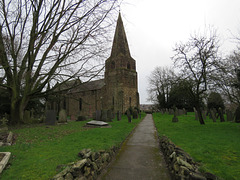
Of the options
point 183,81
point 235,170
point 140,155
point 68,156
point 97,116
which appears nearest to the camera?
point 235,170

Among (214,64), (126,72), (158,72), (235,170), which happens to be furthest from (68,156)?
(158,72)

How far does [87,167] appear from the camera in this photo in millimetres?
3221

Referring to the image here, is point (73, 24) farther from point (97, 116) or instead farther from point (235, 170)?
point (235, 170)

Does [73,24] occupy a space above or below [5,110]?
above

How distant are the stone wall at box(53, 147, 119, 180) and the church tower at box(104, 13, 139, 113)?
76.5ft

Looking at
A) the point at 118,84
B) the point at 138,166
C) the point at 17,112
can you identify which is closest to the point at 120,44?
the point at 118,84

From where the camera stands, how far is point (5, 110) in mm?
19625

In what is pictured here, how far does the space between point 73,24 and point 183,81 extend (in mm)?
8946

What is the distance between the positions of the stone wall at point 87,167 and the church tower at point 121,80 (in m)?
23.3

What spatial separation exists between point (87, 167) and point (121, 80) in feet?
82.8

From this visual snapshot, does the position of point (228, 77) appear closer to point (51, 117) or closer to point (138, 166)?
point (138, 166)

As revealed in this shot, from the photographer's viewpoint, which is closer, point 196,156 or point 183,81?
point 196,156

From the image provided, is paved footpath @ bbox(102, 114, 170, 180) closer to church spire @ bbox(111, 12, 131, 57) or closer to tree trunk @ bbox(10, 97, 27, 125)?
tree trunk @ bbox(10, 97, 27, 125)

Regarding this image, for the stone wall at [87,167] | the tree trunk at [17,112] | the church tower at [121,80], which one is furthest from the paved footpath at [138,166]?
the church tower at [121,80]
